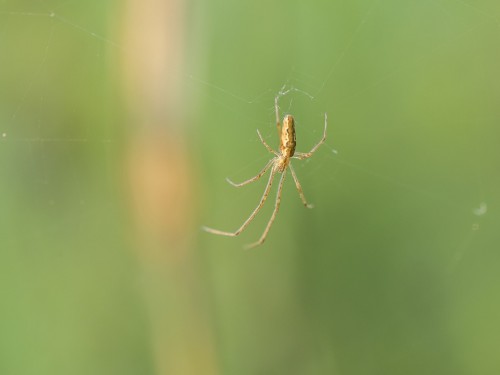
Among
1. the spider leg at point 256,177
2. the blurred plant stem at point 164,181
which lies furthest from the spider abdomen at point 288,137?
the blurred plant stem at point 164,181

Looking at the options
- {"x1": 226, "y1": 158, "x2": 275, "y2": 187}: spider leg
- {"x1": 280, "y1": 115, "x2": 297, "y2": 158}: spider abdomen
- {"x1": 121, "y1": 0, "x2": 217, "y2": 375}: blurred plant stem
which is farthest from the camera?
{"x1": 226, "y1": 158, "x2": 275, "y2": 187}: spider leg

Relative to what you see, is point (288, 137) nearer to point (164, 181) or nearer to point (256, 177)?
point (256, 177)

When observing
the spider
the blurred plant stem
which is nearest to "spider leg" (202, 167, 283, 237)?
the spider

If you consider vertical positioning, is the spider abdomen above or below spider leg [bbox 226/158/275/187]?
above

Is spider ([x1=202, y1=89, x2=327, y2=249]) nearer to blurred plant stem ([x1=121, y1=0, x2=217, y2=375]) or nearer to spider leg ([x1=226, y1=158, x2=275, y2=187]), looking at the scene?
spider leg ([x1=226, y1=158, x2=275, y2=187])

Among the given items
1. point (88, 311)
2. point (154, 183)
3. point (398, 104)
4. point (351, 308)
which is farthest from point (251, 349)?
point (398, 104)

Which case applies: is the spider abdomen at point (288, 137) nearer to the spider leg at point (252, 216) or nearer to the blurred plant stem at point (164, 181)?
the spider leg at point (252, 216)
